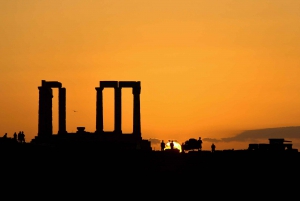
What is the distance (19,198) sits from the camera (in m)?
84.7

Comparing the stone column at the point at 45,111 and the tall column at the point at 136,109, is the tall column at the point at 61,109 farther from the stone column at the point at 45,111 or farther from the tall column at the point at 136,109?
the tall column at the point at 136,109

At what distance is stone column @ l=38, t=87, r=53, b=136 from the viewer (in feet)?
399

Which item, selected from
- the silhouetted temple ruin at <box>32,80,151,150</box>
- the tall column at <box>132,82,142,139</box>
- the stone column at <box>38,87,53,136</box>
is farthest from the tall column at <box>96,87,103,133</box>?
the stone column at <box>38,87,53,136</box>

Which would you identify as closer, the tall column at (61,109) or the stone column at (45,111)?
the stone column at (45,111)

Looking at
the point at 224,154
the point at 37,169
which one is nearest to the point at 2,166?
the point at 37,169

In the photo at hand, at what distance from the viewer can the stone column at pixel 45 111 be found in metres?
122

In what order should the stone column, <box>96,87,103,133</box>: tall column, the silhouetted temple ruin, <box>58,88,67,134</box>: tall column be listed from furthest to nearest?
<box>96,87,103,133</box>: tall column < <box>58,88,67,134</box>: tall column < the stone column < the silhouetted temple ruin

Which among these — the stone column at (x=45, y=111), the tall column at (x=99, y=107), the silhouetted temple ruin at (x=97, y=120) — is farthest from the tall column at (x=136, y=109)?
the stone column at (x=45, y=111)

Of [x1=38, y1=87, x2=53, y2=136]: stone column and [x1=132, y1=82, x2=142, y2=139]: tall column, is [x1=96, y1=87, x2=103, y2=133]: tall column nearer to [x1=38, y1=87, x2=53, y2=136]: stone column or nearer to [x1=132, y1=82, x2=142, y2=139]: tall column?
[x1=132, y1=82, x2=142, y2=139]: tall column

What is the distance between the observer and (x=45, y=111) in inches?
4806

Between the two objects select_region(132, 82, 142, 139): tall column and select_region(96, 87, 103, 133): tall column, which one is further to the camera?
select_region(96, 87, 103, 133): tall column

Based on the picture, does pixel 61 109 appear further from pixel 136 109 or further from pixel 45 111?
pixel 136 109

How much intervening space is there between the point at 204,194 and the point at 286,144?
53.1 ft

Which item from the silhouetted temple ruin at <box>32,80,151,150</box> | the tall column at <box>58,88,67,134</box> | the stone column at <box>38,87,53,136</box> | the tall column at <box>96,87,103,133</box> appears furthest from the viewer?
the tall column at <box>96,87,103,133</box>
